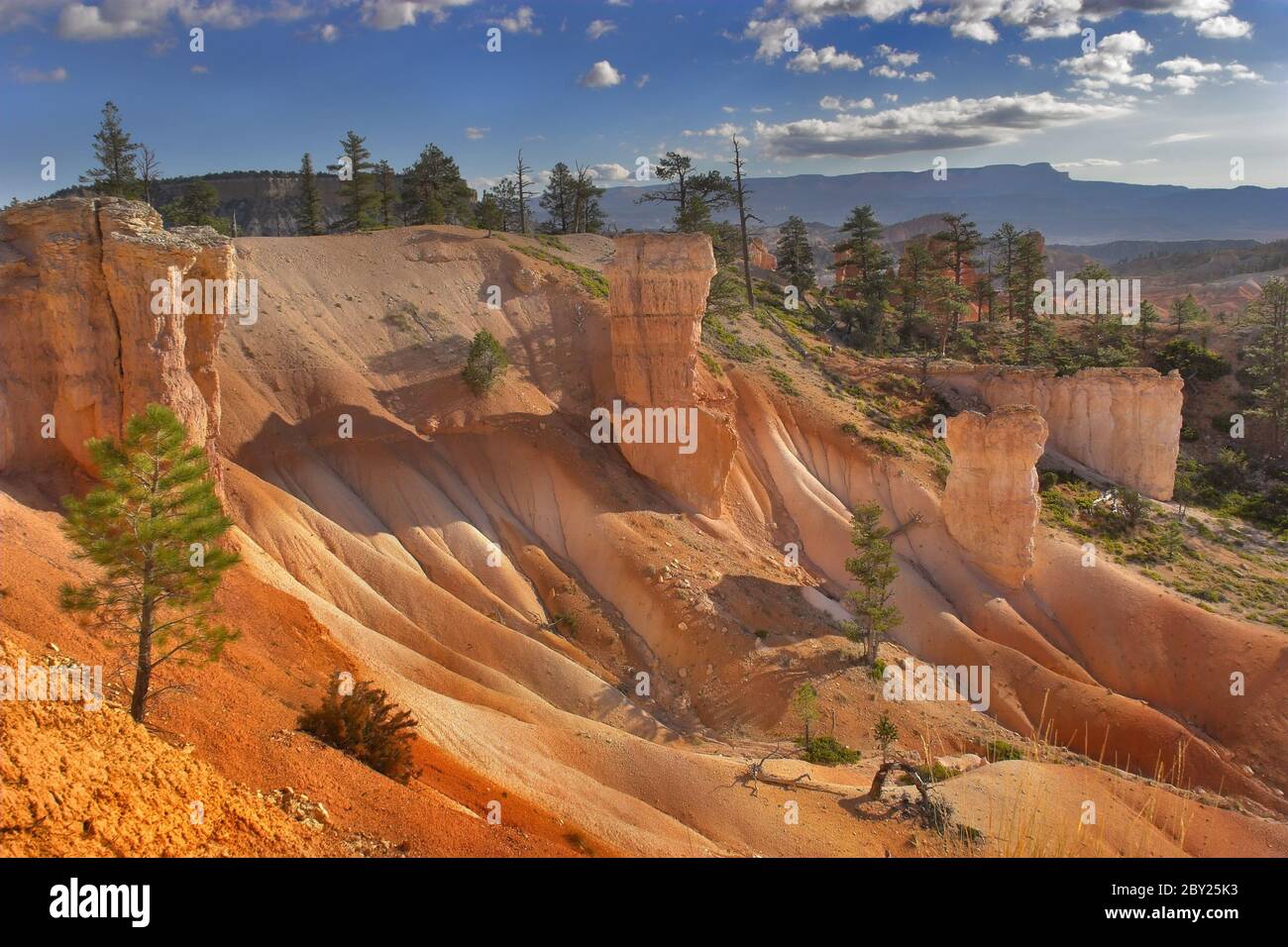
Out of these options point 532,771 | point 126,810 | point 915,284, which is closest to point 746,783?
point 532,771

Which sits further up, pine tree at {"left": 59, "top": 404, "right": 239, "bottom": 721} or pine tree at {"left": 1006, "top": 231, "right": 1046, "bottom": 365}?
pine tree at {"left": 1006, "top": 231, "right": 1046, "bottom": 365}

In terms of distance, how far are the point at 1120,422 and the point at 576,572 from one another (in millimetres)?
31923

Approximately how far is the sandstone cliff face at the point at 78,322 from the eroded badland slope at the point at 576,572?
7cm

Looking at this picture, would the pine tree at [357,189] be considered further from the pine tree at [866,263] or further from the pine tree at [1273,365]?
the pine tree at [1273,365]

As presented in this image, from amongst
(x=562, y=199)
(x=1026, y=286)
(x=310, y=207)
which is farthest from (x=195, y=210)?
(x=1026, y=286)

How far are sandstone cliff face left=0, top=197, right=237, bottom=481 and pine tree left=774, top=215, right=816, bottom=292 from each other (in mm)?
51021

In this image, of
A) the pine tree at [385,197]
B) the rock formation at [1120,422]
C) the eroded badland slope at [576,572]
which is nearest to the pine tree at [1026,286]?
the rock formation at [1120,422]

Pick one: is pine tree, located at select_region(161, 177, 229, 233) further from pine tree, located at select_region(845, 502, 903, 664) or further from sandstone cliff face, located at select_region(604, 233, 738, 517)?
pine tree, located at select_region(845, 502, 903, 664)

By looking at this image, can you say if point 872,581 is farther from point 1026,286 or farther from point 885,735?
point 1026,286

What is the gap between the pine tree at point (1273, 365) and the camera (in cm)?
5228

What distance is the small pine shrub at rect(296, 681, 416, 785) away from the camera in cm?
1420

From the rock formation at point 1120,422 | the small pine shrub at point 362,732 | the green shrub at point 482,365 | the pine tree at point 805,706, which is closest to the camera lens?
the small pine shrub at point 362,732

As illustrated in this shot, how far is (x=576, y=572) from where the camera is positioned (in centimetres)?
3009

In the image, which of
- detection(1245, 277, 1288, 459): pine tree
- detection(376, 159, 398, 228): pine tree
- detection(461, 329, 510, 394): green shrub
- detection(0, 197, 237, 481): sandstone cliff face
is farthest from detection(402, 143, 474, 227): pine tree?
detection(1245, 277, 1288, 459): pine tree
